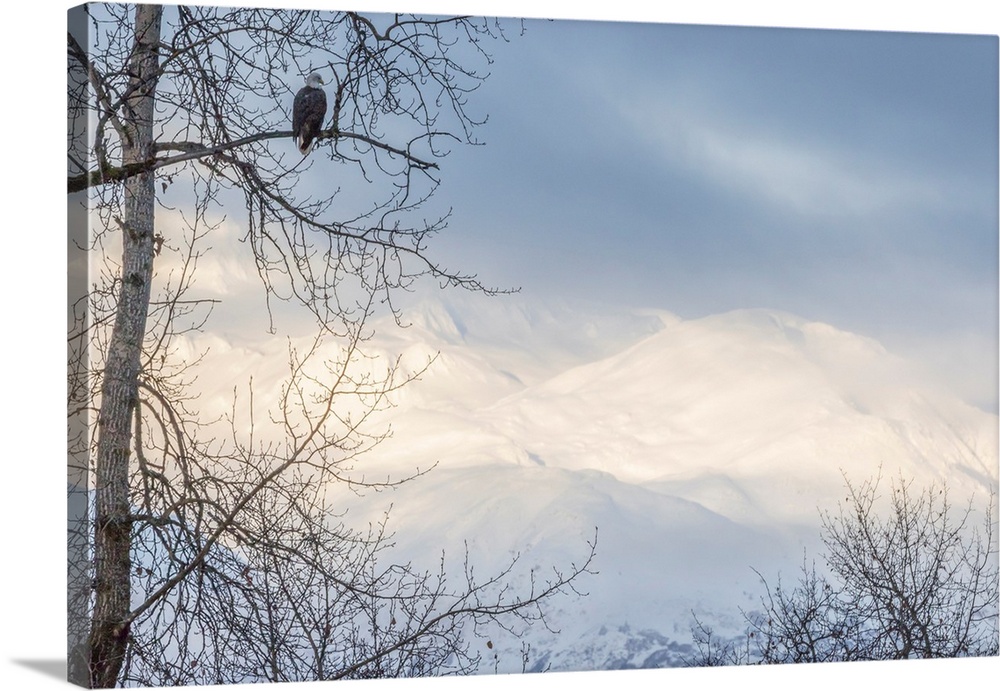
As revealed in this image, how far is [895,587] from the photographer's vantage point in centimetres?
613

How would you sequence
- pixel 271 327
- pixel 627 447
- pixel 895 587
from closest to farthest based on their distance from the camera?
pixel 271 327
pixel 627 447
pixel 895 587

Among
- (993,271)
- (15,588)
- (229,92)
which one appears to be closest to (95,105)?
(229,92)

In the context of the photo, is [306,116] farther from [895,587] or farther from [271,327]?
[895,587]

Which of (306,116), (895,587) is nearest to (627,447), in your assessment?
(895,587)

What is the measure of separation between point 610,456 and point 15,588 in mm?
2263

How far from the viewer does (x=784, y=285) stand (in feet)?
19.3

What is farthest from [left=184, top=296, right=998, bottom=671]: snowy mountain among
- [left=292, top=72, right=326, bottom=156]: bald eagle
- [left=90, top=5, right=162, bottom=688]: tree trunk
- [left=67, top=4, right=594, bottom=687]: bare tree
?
[left=292, top=72, right=326, bottom=156]: bald eagle

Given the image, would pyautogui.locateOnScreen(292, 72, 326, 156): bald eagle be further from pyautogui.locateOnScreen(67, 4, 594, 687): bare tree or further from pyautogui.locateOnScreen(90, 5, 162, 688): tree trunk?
pyautogui.locateOnScreen(90, 5, 162, 688): tree trunk

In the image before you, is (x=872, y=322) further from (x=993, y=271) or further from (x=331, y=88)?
(x=331, y=88)

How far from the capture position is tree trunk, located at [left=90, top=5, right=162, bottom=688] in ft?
16.9

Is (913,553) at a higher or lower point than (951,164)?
lower

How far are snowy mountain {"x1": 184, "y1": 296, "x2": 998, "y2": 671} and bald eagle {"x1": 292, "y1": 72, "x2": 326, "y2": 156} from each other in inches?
30.4

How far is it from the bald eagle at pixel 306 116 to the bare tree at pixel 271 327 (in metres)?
0.03

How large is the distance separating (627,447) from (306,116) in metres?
1.78
